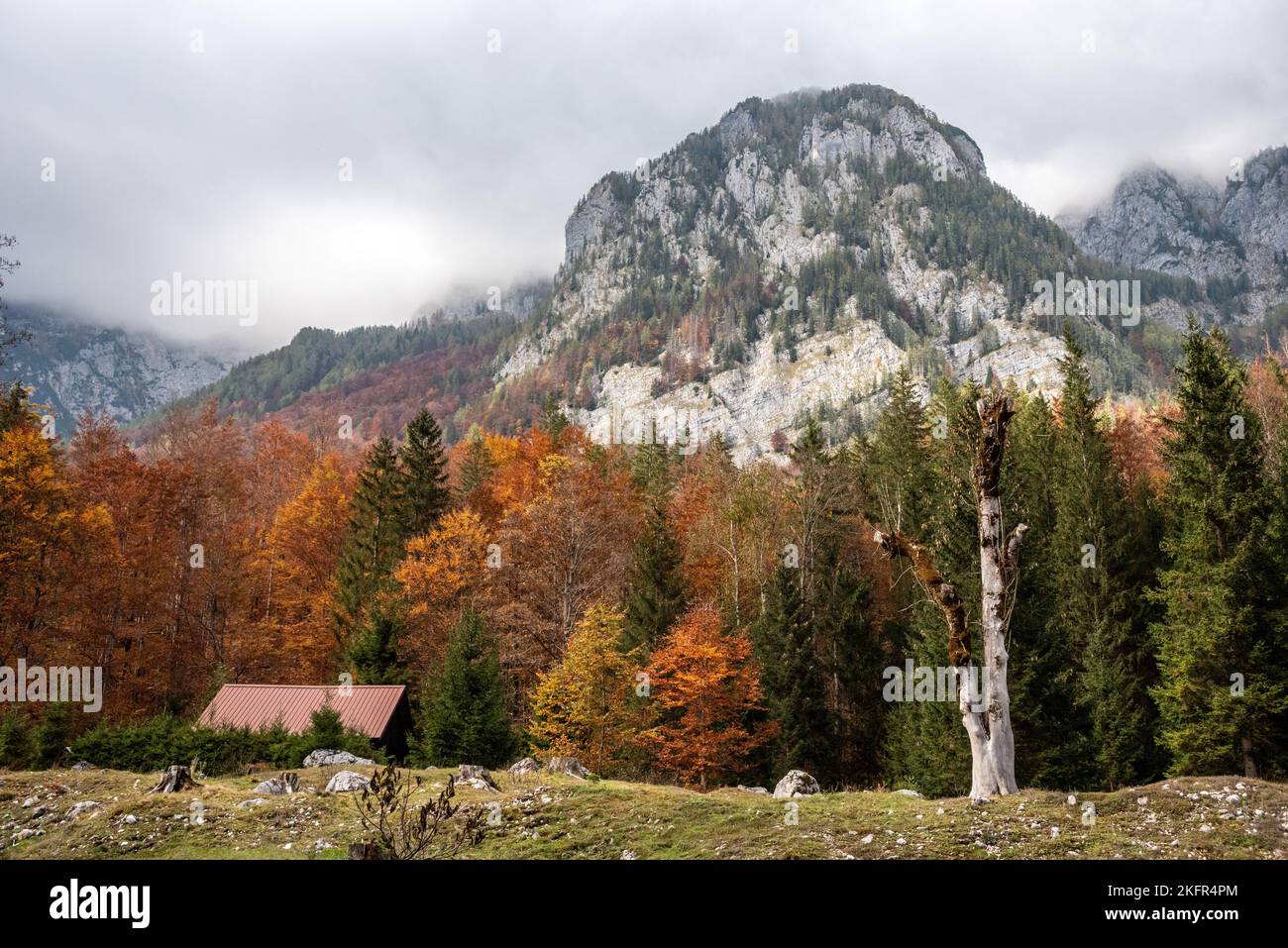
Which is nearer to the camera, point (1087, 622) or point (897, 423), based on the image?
point (1087, 622)

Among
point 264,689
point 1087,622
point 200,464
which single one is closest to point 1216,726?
point 1087,622

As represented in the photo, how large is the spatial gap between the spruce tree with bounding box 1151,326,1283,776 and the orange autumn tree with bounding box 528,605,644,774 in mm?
20608

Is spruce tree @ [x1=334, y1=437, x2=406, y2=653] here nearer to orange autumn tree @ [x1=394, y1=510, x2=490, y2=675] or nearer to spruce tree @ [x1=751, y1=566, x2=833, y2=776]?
orange autumn tree @ [x1=394, y1=510, x2=490, y2=675]

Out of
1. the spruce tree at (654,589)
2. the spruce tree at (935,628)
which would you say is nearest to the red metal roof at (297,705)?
the spruce tree at (654,589)

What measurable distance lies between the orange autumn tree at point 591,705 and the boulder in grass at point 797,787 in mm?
12154

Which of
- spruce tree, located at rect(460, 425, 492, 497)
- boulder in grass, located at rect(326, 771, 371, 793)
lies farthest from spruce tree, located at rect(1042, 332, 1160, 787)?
spruce tree, located at rect(460, 425, 492, 497)

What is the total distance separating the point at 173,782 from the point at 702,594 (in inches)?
1282

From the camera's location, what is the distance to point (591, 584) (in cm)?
3869

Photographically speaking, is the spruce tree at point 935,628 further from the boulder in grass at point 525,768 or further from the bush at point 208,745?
the bush at point 208,745

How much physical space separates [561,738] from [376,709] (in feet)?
25.4
